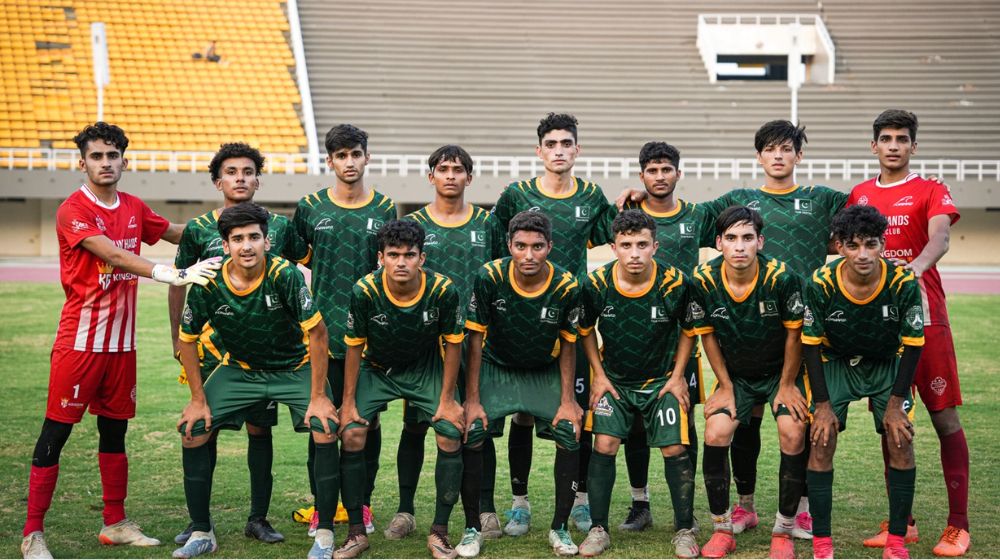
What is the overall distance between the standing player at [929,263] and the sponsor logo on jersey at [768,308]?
2.44 feet

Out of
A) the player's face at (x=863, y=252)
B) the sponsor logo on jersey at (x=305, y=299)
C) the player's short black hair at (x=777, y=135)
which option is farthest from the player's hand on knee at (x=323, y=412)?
the player's short black hair at (x=777, y=135)

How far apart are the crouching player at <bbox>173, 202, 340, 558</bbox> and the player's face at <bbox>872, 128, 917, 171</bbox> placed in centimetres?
349

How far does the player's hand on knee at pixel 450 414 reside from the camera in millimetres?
5895

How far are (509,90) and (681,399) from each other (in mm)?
27814

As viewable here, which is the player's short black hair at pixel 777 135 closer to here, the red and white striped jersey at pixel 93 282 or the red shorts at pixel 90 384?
the red and white striped jersey at pixel 93 282

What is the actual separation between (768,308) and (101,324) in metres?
3.87

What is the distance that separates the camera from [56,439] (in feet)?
19.4

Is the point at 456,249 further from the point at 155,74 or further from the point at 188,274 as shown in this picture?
the point at 155,74

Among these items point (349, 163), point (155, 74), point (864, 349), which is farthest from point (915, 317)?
point (155, 74)

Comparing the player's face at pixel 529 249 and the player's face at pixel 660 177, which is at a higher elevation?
the player's face at pixel 660 177

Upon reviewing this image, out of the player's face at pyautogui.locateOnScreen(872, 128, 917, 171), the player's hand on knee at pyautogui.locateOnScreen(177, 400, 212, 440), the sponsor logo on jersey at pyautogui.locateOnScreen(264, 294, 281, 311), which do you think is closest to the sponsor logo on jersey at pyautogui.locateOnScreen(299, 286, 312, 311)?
the sponsor logo on jersey at pyautogui.locateOnScreen(264, 294, 281, 311)

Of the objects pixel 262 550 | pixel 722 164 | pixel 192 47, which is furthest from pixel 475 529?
pixel 192 47

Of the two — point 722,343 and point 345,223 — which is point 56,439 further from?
point 722,343

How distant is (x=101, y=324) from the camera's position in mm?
6102
